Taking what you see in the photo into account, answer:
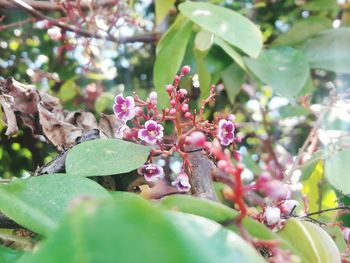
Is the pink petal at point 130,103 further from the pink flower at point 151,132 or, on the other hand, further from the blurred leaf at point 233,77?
the blurred leaf at point 233,77

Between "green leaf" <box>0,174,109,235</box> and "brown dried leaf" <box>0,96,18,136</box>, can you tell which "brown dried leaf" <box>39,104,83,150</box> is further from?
"green leaf" <box>0,174,109,235</box>

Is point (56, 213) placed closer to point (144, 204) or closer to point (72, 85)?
point (144, 204)

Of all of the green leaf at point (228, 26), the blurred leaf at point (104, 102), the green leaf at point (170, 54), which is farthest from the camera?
the blurred leaf at point (104, 102)

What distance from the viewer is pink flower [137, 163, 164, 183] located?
0.74 m

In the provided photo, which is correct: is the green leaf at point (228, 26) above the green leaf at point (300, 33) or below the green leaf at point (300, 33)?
above

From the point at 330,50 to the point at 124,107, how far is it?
2.25ft

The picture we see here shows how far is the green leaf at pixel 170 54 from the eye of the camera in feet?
3.65

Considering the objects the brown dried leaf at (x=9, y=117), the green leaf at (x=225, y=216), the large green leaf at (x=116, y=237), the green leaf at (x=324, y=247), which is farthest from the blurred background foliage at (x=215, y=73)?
the large green leaf at (x=116, y=237)

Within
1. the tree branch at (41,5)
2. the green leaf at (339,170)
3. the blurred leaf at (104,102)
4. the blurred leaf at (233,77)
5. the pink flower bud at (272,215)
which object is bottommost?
the blurred leaf at (104,102)

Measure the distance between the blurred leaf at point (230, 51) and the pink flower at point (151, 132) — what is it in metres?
0.43

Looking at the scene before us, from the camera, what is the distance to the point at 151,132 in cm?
75

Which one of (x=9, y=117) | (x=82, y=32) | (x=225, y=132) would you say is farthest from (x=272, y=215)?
(x=82, y=32)

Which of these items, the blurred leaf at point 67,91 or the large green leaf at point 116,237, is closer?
the large green leaf at point 116,237

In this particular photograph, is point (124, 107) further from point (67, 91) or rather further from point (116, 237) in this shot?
point (67, 91)
